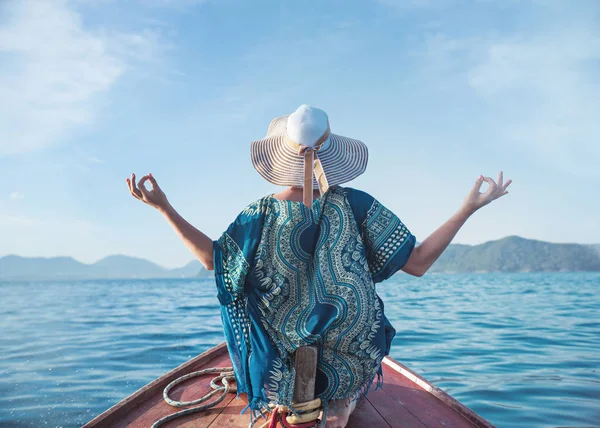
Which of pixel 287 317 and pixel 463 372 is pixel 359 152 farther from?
pixel 463 372

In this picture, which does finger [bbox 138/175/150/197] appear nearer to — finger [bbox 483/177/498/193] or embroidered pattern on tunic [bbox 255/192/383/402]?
embroidered pattern on tunic [bbox 255/192/383/402]

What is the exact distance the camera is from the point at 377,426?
227 centimetres

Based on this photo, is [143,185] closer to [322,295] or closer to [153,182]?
[153,182]

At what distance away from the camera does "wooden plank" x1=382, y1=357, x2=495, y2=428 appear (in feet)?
7.73

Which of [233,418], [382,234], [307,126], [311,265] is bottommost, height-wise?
[233,418]

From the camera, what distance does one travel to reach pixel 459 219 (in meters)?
1.89

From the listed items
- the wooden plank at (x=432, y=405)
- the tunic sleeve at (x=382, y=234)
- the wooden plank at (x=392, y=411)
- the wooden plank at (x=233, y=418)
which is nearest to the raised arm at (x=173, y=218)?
the tunic sleeve at (x=382, y=234)

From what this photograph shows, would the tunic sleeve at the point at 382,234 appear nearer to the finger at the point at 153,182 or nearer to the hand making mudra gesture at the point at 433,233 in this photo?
the hand making mudra gesture at the point at 433,233

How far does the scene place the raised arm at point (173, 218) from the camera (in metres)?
1.81

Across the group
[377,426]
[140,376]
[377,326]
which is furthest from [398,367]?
[140,376]

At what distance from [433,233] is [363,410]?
3.68 feet

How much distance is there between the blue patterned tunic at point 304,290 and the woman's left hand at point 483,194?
0.89 feet

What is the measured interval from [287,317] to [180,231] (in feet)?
1.80

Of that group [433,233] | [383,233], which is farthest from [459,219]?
[383,233]
